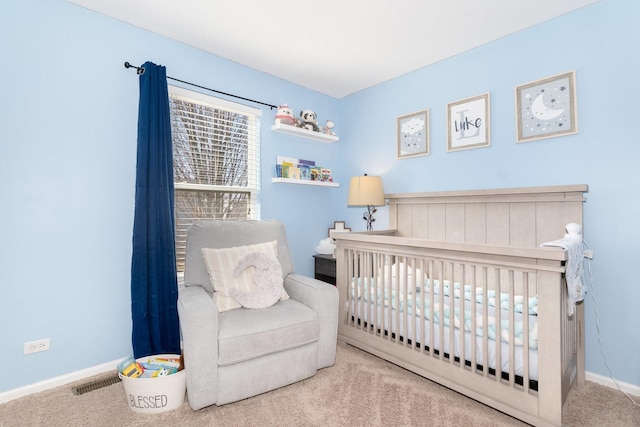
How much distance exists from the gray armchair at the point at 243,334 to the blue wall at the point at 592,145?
163cm

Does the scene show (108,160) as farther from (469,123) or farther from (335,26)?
(469,123)

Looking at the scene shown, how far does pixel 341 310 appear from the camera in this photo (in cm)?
257

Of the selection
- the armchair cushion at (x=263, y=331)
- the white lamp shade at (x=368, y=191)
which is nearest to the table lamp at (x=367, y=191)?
the white lamp shade at (x=368, y=191)

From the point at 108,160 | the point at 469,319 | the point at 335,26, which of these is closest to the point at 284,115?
the point at 335,26

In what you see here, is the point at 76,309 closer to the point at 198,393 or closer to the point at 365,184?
the point at 198,393

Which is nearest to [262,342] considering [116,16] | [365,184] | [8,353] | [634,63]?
[8,353]

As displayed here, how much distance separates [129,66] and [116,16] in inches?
13.4

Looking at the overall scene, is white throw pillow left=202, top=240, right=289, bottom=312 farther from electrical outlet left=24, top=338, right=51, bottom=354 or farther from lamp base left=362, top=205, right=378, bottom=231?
lamp base left=362, top=205, right=378, bottom=231

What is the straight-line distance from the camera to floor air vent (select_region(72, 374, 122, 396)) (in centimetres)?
190

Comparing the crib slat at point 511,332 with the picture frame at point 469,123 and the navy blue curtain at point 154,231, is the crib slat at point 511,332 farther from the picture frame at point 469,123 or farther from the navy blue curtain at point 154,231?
the navy blue curtain at point 154,231

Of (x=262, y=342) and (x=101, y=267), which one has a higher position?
(x=101, y=267)

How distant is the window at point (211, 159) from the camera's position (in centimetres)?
260

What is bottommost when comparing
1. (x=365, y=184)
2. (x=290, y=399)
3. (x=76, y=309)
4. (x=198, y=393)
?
(x=290, y=399)

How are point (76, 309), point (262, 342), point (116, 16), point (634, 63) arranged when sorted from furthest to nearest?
1. point (116, 16)
2. point (76, 309)
3. point (634, 63)
4. point (262, 342)
